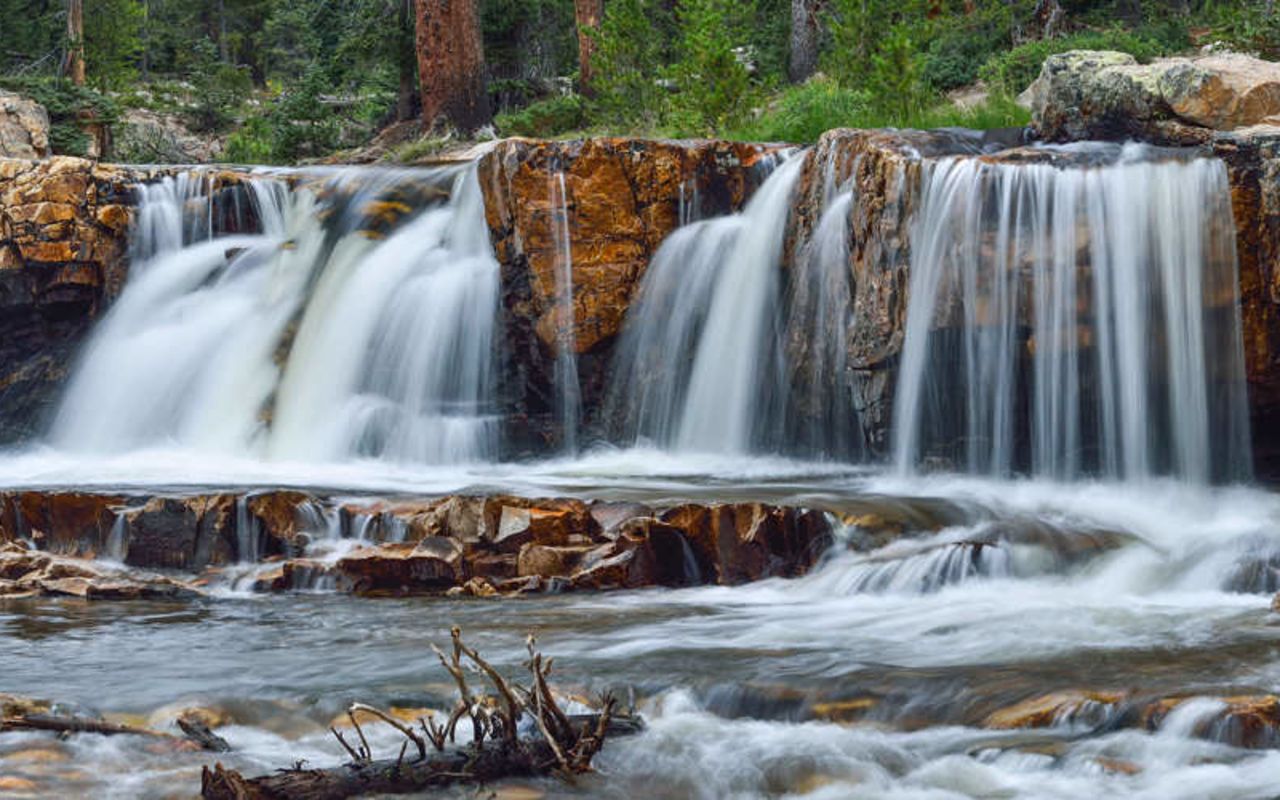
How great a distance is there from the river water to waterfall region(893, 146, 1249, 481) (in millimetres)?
390

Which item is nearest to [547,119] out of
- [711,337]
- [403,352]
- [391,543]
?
[403,352]

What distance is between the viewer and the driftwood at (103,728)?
19.5 ft

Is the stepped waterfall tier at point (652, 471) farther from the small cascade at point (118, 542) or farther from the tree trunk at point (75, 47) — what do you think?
the tree trunk at point (75, 47)

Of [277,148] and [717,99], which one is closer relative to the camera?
[717,99]

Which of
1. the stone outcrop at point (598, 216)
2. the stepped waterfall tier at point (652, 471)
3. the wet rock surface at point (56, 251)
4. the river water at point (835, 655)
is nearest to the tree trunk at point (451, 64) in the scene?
the stepped waterfall tier at point (652, 471)

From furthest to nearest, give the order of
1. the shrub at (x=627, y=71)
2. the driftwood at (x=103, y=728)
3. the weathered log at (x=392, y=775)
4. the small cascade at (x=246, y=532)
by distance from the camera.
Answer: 1. the shrub at (x=627, y=71)
2. the small cascade at (x=246, y=532)
3. the driftwood at (x=103, y=728)
4. the weathered log at (x=392, y=775)

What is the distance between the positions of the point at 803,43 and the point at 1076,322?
13788mm

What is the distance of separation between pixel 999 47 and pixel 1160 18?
87.3 inches

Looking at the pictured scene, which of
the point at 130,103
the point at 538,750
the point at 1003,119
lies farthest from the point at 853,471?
the point at 130,103

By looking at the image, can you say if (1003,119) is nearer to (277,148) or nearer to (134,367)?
(134,367)

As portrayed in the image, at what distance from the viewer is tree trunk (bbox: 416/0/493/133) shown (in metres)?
20.8

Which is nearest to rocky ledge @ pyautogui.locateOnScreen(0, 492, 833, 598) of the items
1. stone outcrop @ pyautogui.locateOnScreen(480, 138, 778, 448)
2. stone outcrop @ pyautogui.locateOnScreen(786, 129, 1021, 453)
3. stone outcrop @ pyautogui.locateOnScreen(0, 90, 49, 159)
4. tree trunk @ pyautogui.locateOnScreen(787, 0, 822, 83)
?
stone outcrop @ pyautogui.locateOnScreen(786, 129, 1021, 453)

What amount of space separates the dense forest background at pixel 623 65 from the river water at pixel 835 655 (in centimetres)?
733

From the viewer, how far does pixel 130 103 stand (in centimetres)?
2850
